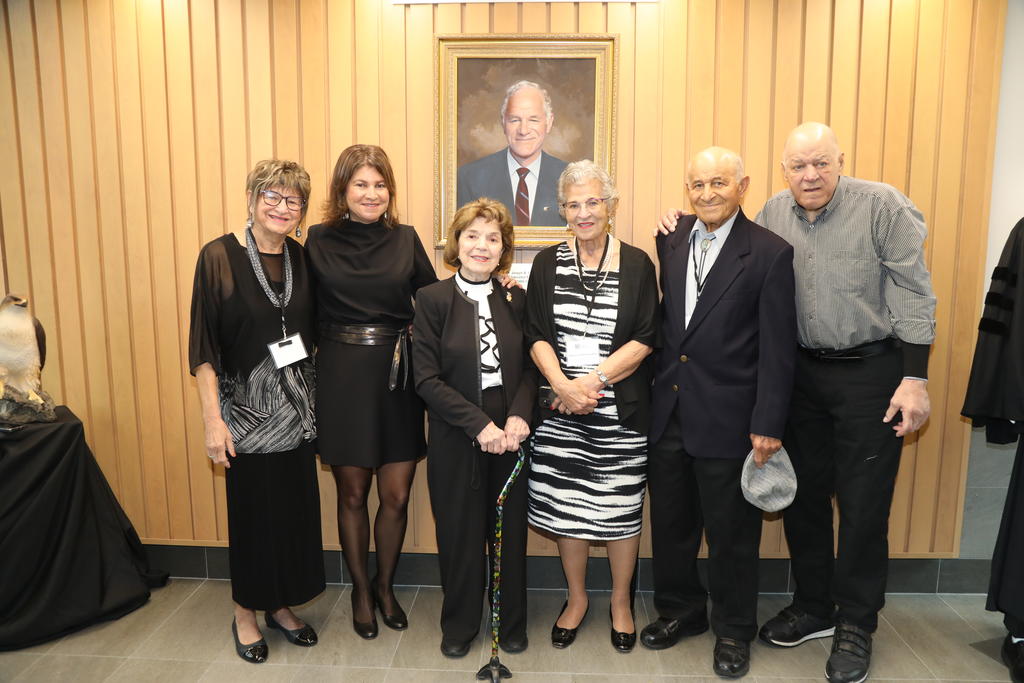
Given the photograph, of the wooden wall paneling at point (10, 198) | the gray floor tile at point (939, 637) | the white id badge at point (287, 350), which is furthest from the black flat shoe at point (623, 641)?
the wooden wall paneling at point (10, 198)

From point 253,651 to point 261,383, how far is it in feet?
3.68

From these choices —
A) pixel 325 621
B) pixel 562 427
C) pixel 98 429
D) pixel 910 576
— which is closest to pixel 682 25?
pixel 562 427

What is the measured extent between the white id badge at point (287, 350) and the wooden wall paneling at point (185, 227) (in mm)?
965

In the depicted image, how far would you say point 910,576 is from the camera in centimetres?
335

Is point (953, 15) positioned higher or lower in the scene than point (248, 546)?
higher

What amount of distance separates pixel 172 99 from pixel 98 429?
1.69 metres

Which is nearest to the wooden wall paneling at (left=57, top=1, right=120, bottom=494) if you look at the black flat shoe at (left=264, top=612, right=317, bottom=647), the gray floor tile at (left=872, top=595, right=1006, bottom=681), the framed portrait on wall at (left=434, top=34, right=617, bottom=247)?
the black flat shoe at (left=264, top=612, right=317, bottom=647)

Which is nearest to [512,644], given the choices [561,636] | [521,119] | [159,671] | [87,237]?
[561,636]

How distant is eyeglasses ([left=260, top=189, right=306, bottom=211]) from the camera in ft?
8.23

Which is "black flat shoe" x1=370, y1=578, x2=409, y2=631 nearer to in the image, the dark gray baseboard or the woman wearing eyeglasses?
the dark gray baseboard

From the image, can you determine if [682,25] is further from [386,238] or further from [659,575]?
[659,575]

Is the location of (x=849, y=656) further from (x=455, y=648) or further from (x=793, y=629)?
(x=455, y=648)

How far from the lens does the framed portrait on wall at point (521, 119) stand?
3113mm

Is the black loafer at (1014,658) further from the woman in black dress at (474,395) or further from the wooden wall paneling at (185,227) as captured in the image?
the wooden wall paneling at (185,227)
